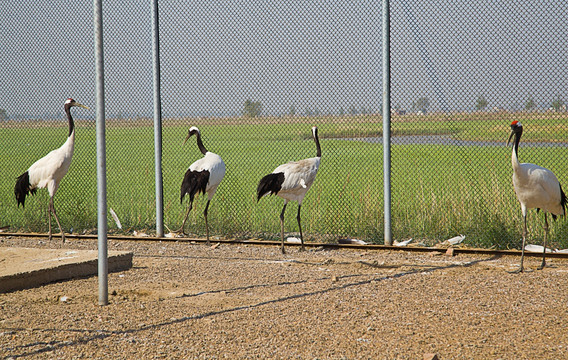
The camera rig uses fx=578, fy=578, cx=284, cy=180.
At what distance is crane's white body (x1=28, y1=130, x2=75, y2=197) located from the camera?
8.18 meters

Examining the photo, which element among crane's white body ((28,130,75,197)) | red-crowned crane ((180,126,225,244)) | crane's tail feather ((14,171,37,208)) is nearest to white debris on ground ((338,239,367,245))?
red-crowned crane ((180,126,225,244))

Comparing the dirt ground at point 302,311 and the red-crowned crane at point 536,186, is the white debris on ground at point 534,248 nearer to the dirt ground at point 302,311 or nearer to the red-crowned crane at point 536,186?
the dirt ground at point 302,311

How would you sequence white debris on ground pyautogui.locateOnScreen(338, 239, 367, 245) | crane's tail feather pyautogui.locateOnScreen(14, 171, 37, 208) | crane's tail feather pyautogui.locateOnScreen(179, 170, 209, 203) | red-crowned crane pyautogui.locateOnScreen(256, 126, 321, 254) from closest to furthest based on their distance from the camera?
red-crowned crane pyautogui.locateOnScreen(256, 126, 321, 254), white debris on ground pyautogui.locateOnScreen(338, 239, 367, 245), crane's tail feather pyautogui.locateOnScreen(179, 170, 209, 203), crane's tail feather pyautogui.locateOnScreen(14, 171, 37, 208)

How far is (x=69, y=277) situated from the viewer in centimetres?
593

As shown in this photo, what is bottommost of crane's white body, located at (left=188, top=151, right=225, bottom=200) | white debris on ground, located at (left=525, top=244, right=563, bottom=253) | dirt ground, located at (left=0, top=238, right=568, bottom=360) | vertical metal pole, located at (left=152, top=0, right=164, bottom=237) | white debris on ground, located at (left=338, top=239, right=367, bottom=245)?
dirt ground, located at (left=0, top=238, right=568, bottom=360)

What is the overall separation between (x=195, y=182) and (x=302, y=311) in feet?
12.7

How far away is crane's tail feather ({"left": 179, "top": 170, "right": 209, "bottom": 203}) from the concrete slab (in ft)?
5.96

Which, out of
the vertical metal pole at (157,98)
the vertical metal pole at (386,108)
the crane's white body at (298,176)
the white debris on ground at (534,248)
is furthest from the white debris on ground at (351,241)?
the vertical metal pole at (157,98)

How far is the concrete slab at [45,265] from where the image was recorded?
5.49 metres

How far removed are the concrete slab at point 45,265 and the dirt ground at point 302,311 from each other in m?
0.14

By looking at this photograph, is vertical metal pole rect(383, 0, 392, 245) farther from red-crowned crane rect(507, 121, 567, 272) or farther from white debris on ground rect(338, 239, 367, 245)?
red-crowned crane rect(507, 121, 567, 272)

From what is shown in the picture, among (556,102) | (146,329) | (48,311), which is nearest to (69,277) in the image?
(48,311)

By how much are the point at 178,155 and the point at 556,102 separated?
79.7ft

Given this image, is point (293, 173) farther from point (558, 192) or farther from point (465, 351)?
point (465, 351)
